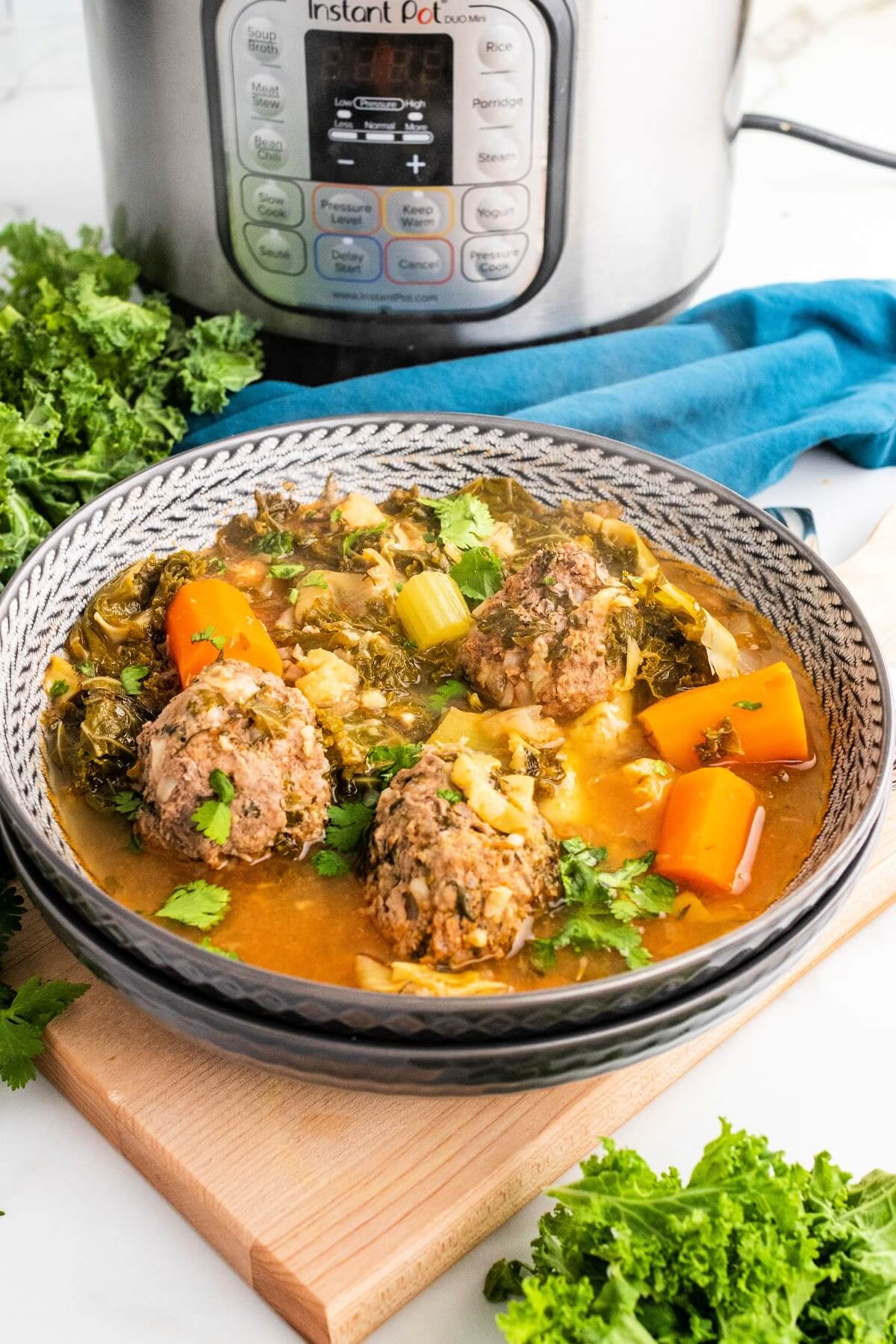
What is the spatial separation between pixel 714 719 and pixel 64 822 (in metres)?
1.01

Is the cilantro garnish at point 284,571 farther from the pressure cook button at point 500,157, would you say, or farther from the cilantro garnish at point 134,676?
the pressure cook button at point 500,157

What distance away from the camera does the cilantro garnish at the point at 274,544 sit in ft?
8.39

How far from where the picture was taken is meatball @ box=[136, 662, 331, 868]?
191 centimetres

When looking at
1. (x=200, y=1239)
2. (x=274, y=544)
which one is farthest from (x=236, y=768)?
(x=274, y=544)

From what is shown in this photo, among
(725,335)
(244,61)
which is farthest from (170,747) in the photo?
(725,335)

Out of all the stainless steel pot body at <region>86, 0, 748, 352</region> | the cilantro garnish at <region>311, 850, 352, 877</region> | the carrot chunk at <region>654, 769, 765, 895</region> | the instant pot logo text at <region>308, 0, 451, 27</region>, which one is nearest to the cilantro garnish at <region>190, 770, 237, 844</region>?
the cilantro garnish at <region>311, 850, 352, 877</region>

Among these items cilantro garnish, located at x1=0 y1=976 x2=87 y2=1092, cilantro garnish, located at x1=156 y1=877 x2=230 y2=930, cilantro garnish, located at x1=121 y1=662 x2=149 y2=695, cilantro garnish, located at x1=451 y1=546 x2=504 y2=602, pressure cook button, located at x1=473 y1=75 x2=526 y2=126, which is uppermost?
pressure cook button, located at x1=473 y1=75 x2=526 y2=126

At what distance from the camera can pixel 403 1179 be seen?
1.73 meters

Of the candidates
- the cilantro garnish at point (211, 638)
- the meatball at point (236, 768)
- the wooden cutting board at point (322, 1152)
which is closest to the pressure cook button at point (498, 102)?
the cilantro garnish at point (211, 638)

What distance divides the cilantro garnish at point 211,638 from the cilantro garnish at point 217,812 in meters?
0.37

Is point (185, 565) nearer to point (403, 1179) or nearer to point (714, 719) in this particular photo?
point (714, 719)

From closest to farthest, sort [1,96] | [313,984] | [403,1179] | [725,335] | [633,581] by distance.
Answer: [313,984] → [403,1179] → [633,581] → [725,335] → [1,96]

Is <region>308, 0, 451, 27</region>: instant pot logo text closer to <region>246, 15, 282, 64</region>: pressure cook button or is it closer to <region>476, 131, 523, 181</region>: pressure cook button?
<region>246, 15, 282, 64</region>: pressure cook button

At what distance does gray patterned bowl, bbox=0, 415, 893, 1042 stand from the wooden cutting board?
27 cm
